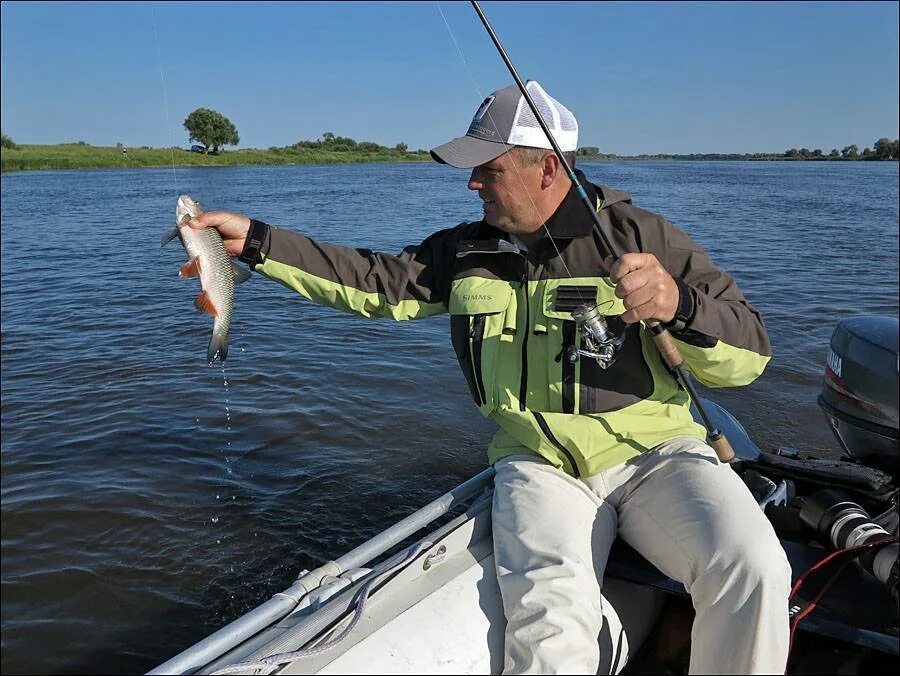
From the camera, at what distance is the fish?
10.9 ft

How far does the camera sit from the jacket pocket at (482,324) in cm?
300

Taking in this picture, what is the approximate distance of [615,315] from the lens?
9.57 ft

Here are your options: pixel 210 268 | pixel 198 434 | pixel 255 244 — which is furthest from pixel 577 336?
pixel 198 434

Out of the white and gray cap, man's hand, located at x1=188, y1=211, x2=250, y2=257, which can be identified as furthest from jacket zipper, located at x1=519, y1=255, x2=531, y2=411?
man's hand, located at x1=188, y1=211, x2=250, y2=257

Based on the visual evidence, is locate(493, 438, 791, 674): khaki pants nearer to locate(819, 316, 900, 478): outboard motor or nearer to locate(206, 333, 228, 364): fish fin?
locate(819, 316, 900, 478): outboard motor

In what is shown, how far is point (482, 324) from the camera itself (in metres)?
3.04

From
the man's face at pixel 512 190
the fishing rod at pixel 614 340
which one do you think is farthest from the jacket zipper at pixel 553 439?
the man's face at pixel 512 190

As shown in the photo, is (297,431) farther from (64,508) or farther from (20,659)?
(20,659)

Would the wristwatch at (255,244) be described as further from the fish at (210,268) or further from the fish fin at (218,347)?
the fish fin at (218,347)

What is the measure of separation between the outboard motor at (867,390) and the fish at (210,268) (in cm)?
281

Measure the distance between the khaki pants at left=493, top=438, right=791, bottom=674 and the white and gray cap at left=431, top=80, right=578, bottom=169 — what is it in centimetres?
128

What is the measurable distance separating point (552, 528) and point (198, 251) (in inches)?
81.3

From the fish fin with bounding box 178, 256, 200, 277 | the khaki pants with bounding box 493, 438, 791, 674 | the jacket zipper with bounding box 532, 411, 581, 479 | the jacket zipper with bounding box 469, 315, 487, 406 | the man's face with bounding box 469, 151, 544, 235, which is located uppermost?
the man's face with bounding box 469, 151, 544, 235

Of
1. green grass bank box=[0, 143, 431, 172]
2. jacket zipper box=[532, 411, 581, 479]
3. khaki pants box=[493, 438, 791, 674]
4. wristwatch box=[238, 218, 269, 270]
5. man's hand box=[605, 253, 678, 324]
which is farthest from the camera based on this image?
green grass bank box=[0, 143, 431, 172]
